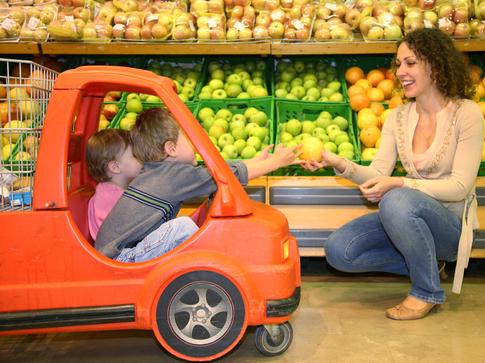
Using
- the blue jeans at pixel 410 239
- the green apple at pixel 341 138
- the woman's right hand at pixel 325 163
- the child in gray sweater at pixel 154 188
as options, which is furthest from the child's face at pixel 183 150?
the green apple at pixel 341 138

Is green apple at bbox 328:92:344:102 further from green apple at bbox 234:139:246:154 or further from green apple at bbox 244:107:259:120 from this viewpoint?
green apple at bbox 234:139:246:154

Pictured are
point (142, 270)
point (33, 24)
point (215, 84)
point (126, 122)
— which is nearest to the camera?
point (142, 270)

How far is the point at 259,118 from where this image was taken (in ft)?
11.7

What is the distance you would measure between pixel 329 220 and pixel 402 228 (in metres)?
0.74

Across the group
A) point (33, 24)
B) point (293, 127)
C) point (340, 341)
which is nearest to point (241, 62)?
point (293, 127)

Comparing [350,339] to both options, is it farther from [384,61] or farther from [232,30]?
[384,61]

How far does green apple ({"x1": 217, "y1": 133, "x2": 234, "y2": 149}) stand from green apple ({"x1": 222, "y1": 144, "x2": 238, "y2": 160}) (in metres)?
0.08

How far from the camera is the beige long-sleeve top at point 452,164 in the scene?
246 cm

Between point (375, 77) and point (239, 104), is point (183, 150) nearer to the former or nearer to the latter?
point (239, 104)

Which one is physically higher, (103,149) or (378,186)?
(103,149)

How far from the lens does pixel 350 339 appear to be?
2303 millimetres

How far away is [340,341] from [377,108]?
1.79 m

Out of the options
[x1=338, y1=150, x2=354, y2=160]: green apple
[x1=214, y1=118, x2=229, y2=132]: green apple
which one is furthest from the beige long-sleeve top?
[x1=214, y1=118, x2=229, y2=132]: green apple

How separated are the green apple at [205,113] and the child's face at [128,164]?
1.37 meters
